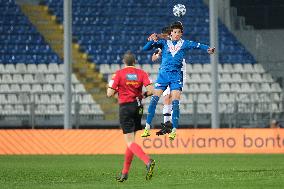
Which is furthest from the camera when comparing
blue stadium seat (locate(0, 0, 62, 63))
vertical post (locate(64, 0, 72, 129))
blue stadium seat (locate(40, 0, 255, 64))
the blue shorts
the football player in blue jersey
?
blue stadium seat (locate(40, 0, 255, 64))

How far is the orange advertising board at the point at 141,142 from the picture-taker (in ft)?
91.2

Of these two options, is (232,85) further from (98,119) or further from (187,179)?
(187,179)

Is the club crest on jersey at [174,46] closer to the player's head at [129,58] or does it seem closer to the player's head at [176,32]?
the player's head at [176,32]

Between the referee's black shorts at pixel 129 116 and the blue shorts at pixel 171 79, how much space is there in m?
2.53

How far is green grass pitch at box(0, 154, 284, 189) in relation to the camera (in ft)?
49.9

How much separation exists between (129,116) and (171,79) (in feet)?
8.83

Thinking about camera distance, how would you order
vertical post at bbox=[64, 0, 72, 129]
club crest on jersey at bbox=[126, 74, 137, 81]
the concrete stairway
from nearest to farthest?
club crest on jersey at bbox=[126, 74, 137, 81], vertical post at bbox=[64, 0, 72, 129], the concrete stairway

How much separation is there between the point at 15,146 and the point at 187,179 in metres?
12.5

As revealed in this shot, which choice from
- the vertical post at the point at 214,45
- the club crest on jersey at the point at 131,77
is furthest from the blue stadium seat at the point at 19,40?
the club crest on jersey at the point at 131,77

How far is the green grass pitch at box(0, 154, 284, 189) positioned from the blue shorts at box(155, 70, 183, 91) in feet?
5.27

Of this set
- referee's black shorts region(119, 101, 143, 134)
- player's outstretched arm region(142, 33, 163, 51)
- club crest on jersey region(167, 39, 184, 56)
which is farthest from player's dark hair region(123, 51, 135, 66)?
club crest on jersey region(167, 39, 184, 56)

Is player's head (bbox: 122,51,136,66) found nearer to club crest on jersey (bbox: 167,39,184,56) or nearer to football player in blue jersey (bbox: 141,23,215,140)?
football player in blue jersey (bbox: 141,23,215,140)

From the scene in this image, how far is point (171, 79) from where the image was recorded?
707 inches

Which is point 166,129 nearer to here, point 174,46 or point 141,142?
point 174,46
